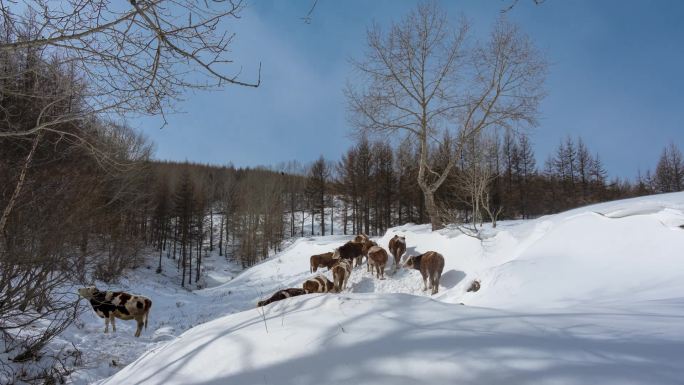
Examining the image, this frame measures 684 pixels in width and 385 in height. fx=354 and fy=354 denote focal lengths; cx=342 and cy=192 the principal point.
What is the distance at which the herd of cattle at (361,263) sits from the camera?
9.72 metres

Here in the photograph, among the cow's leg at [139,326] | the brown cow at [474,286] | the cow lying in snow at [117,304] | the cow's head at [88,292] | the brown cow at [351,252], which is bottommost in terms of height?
the cow's leg at [139,326]

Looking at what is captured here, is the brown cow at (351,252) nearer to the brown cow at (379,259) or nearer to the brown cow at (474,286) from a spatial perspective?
the brown cow at (379,259)

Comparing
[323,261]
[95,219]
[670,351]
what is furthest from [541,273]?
[95,219]

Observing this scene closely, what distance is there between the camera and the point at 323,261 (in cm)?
1390

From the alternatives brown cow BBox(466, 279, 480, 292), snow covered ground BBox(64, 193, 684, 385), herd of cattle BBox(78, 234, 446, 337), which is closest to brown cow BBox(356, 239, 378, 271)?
herd of cattle BBox(78, 234, 446, 337)

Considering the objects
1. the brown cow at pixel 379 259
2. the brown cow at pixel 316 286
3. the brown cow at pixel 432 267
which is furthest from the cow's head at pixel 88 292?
the brown cow at pixel 432 267

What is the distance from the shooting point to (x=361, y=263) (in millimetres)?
13484

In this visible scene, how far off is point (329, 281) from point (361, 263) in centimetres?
333

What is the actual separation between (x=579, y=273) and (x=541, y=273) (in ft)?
2.17

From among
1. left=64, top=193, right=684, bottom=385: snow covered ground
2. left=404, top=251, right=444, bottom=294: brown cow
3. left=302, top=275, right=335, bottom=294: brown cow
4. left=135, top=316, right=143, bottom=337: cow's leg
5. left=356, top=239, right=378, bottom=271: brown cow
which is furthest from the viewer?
left=356, top=239, right=378, bottom=271: brown cow

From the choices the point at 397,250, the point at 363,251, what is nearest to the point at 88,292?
the point at 363,251

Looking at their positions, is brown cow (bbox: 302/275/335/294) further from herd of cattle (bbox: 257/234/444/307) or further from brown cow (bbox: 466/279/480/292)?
brown cow (bbox: 466/279/480/292)

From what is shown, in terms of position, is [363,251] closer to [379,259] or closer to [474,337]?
[379,259]

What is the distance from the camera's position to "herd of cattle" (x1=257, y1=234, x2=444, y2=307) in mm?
9719
